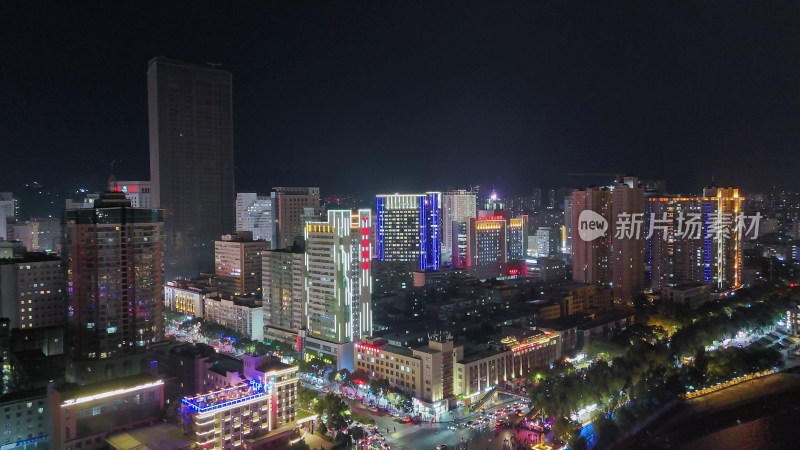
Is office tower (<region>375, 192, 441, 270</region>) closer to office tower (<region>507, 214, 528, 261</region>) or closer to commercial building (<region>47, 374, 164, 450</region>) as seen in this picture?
office tower (<region>507, 214, 528, 261</region>)

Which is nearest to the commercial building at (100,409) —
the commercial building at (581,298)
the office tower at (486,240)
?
the commercial building at (581,298)

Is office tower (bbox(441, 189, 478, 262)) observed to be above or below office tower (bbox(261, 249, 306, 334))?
above

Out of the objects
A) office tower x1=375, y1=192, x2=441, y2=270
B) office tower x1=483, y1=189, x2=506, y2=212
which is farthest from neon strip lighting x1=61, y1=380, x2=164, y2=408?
office tower x1=483, y1=189, x2=506, y2=212

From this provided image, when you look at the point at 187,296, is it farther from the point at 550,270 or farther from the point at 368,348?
the point at 550,270

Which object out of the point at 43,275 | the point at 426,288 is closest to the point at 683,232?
the point at 426,288

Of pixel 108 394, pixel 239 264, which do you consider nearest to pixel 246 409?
pixel 108 394
